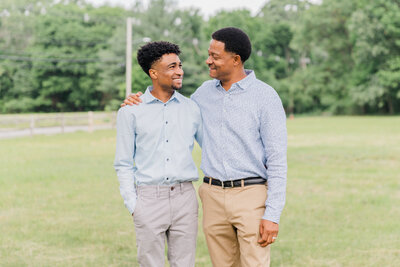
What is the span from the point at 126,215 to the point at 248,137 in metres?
5.13

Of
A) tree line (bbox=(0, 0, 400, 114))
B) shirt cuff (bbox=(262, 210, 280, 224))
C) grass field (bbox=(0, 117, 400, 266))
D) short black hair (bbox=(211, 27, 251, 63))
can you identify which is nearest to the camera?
shirt cuff (bbox=(262, 210, 280, 224))

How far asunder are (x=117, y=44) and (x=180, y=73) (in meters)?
50.8

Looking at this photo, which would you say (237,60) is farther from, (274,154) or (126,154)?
(126,154)

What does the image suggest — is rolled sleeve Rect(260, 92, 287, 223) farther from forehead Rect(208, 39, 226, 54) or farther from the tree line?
the tree line

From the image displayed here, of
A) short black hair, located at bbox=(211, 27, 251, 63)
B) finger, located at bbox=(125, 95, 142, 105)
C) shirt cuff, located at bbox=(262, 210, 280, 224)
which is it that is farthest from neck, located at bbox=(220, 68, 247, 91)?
shirt cuff, located at bbox=(262, 210, 280, 224)

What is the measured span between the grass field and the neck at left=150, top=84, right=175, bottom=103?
9.08 feet

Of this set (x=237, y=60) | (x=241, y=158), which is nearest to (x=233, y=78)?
(x=237, y=60)

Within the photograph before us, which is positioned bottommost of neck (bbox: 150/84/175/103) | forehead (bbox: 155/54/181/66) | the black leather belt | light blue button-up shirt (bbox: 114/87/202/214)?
the black leather belt

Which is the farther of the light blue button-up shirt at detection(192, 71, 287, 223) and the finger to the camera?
the finger

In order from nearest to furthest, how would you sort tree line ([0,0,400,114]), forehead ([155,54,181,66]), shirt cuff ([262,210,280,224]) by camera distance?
1. shirt cuff ([262,210,280,224])
2. forehead ([155,54,181,66])
3. tree line ([0,0,400,114])

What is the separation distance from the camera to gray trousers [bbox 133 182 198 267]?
10.8ft

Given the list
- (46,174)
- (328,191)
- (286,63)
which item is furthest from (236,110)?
(286,63)

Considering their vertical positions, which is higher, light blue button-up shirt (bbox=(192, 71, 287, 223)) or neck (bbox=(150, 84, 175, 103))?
neck (bbox=(150, 84, 175, 103))

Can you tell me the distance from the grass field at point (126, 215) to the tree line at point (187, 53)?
34614 mm
